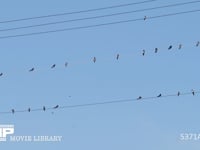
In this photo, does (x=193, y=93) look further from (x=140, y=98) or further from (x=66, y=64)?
(x=66, y=64)

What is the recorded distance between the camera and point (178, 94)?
6238 centimetres

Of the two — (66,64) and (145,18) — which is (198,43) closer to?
(145,18)

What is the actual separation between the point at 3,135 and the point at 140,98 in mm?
14398

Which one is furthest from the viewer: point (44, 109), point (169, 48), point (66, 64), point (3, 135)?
point (3, 135)

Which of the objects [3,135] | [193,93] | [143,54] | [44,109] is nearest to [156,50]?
[143,54]

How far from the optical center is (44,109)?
65.5 m

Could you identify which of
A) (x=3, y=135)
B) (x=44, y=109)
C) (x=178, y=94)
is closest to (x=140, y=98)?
(x=178, y=94)

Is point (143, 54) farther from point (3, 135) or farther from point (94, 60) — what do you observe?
point (3, 135)

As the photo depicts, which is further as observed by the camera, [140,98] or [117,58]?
[140,98]

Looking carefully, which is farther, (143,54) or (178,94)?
(178,94)

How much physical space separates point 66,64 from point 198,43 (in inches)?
323

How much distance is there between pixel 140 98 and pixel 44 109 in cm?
691

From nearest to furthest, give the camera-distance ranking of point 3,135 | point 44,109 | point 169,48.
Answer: point 169,48
point 44,109
point 3,135

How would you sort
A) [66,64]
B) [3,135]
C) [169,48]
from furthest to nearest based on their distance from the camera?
[3,135]
[66,64]
[169,48]
